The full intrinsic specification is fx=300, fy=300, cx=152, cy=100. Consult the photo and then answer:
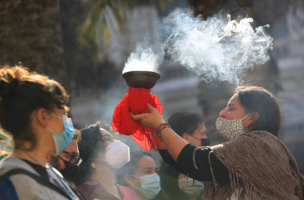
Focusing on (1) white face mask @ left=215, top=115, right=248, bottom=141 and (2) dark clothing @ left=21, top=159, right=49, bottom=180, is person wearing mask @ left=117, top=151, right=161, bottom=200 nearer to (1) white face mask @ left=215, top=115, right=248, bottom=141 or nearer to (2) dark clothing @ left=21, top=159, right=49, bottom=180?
(1) white face mask @ left=215, top=115, right=248, bottom=141

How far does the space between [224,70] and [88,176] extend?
6.14ft

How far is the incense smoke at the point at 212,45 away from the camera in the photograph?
331cm

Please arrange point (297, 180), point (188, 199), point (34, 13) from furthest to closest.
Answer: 1. point (34, 13)
2. point (188, 199)
3. point (297, 180)

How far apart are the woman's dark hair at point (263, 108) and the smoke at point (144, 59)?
91 centimetres

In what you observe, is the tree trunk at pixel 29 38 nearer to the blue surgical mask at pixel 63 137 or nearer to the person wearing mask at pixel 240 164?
the person wearing mask at pixel 240 164

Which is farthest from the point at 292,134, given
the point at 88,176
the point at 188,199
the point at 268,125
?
the point at 88,176

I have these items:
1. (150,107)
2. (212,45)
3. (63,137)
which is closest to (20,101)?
(63,137)

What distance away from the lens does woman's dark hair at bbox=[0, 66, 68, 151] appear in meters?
1.66

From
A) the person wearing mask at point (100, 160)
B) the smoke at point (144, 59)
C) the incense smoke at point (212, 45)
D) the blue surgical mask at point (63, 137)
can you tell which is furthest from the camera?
the incense smoke at point (212, 45)

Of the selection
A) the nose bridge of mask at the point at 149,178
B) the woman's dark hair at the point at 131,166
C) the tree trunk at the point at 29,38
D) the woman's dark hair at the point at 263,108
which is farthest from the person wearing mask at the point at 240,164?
the tree trunk at the point at 29,38

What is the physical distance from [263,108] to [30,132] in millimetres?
2063

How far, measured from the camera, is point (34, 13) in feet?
13.4

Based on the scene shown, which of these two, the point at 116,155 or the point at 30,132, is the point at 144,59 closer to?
the point at 116,155

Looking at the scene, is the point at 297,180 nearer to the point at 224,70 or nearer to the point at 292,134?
the point at 224,70
